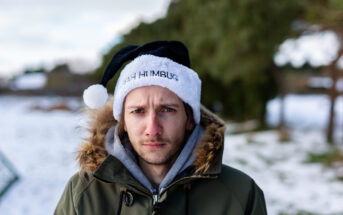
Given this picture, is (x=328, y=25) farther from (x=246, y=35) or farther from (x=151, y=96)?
(x=151, y=96)

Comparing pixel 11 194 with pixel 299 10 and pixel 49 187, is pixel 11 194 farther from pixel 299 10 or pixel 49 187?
pixel 299 10

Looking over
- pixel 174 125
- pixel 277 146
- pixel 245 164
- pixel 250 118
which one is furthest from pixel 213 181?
pixel 250 118

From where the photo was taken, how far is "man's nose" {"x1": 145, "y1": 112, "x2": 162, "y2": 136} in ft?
5.47

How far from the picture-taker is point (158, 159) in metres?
1.72

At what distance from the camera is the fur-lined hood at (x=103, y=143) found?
1716 mm

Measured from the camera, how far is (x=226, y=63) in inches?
457

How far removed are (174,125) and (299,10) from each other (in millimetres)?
10502

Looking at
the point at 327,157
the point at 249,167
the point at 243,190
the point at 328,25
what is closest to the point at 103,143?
the point at 243,190

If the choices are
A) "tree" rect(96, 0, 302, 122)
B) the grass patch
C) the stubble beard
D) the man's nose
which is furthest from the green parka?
"tree" rect(96, 0, 302, 122)

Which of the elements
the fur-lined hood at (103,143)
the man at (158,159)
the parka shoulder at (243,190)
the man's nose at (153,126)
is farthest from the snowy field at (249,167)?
the parka shoulder at (243,190)

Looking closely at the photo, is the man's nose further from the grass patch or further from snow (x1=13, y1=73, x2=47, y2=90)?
snow (x1=13, y1=73, x2=47, y2=90)

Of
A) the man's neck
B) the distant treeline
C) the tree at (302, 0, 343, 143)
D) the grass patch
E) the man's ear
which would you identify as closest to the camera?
the man's neck

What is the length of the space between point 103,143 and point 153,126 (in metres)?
0.37

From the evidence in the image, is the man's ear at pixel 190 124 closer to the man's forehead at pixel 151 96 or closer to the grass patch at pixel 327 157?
the man's forehead at pixel 151 96
